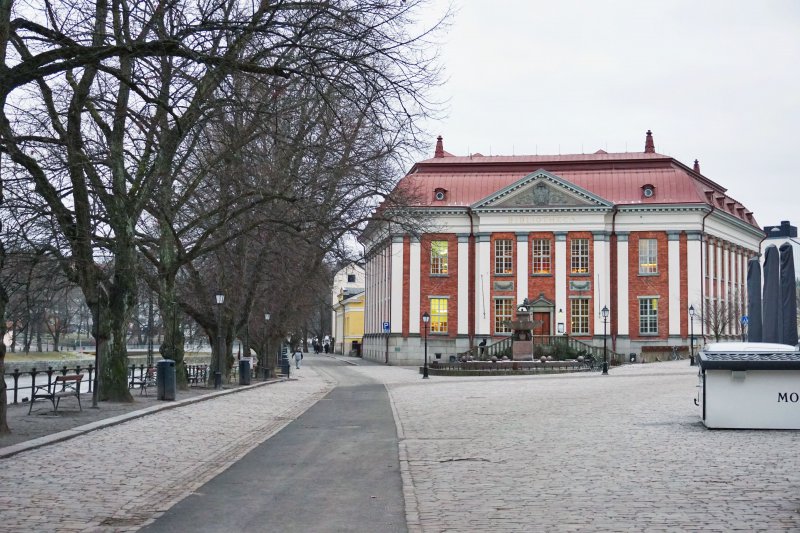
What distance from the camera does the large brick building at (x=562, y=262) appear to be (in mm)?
71562

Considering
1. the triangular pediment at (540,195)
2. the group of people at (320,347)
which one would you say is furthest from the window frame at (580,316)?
the group of people at (320,347)

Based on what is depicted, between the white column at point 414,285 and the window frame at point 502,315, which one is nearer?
the window frame at point 502,315

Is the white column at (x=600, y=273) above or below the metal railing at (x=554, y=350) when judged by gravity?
above

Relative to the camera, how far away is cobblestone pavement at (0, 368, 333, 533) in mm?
9320

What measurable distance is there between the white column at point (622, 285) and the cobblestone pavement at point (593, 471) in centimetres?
4868

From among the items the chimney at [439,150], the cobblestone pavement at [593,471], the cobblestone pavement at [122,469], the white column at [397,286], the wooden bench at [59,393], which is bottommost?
the cobblestone pavement at [122,469]

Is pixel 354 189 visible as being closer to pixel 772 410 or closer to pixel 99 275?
pixel 99 275

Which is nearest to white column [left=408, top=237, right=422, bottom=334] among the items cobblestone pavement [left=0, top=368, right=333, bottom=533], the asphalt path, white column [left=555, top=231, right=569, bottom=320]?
white column [left=555, top=231, right=569, bottom=320]

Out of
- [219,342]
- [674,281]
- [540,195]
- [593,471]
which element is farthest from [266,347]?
[593,471]

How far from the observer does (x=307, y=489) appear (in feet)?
36.1

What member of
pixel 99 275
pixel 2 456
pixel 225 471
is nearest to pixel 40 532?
pixel 225 471

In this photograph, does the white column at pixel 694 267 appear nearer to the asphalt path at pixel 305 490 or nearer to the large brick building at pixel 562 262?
the large brick building at pixel 562 262

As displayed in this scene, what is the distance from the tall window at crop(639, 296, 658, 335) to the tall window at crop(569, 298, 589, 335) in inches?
155

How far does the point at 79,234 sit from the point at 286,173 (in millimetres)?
9555
